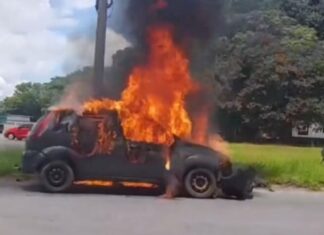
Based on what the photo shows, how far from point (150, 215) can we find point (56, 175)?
3.27 meters

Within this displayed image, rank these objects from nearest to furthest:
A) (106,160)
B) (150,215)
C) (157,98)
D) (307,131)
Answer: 1. (150,215)
2. (106,160)
3. (157,98)
4. (307,131)

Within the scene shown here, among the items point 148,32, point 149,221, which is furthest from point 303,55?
point 149,221

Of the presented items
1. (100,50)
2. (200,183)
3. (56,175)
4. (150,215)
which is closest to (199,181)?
(200,183)

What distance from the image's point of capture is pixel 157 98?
14.6 metres

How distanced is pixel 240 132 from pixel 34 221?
37.0 metres

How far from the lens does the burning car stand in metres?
12.8

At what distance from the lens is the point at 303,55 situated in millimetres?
48781

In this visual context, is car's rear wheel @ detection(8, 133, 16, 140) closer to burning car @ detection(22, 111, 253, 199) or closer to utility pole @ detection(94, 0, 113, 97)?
utility pole @ detection(94, 0, 113, 97)

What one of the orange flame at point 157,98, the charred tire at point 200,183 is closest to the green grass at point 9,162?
the orange flame at point 157,98

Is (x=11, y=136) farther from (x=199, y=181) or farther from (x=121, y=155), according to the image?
(x=199, y=181)

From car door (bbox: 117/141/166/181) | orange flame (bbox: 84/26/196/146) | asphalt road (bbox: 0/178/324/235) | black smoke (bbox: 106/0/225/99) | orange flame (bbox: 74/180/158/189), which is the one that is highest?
black smoke (bbox: 106/0/225/99)

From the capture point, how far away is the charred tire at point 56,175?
41.9 ft

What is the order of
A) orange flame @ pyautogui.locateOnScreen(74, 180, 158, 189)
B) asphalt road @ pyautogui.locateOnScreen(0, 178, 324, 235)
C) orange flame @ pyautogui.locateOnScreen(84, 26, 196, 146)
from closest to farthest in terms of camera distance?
asphalt road @ pyautogui.locateOnScreen(0, 178, 324, 235), orange flame @ pyautogui.locateOnScreen(74, 180, 158, 189), orange flame @ pyautogui.locateOnScreen(84, 26, 196, 146)

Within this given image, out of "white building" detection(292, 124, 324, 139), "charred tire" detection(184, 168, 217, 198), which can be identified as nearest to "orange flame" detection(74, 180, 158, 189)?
"charred tire" detection(184, 168, 217, 198)
